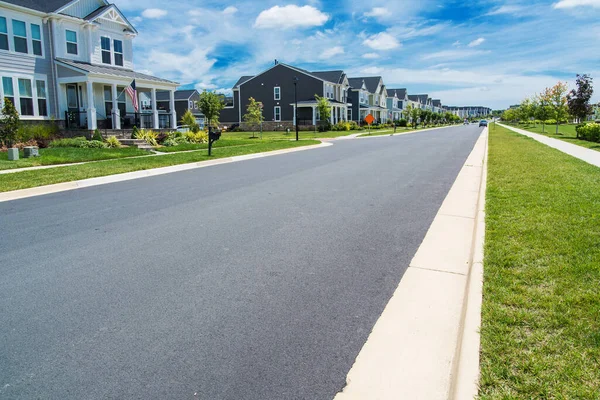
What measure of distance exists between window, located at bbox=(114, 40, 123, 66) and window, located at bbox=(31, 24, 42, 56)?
14.8 feet

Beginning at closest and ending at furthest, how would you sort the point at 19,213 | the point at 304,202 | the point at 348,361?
the point at 348,361 < the point at 19,213 < the point at 304,202

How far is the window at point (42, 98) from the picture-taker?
22481 mm

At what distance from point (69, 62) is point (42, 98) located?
2.31m

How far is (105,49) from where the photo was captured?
25.5 m

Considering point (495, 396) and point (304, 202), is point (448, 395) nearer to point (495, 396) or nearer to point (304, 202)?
point (495, 396)

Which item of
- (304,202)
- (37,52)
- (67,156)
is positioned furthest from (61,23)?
(304,202)

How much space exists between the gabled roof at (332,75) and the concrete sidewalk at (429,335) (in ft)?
190

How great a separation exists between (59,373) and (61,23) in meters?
24.8

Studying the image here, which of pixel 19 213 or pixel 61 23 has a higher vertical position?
pixel 61 23

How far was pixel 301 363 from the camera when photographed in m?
3.15

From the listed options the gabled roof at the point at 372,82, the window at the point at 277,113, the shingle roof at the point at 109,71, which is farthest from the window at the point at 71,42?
the gabled roof at the point at 372,82

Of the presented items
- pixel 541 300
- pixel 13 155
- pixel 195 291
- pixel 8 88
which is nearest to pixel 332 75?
pixel 8 88

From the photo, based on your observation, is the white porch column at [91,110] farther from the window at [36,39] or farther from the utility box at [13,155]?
the utility box at [13,155]

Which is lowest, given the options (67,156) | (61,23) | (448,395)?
(448,395)
